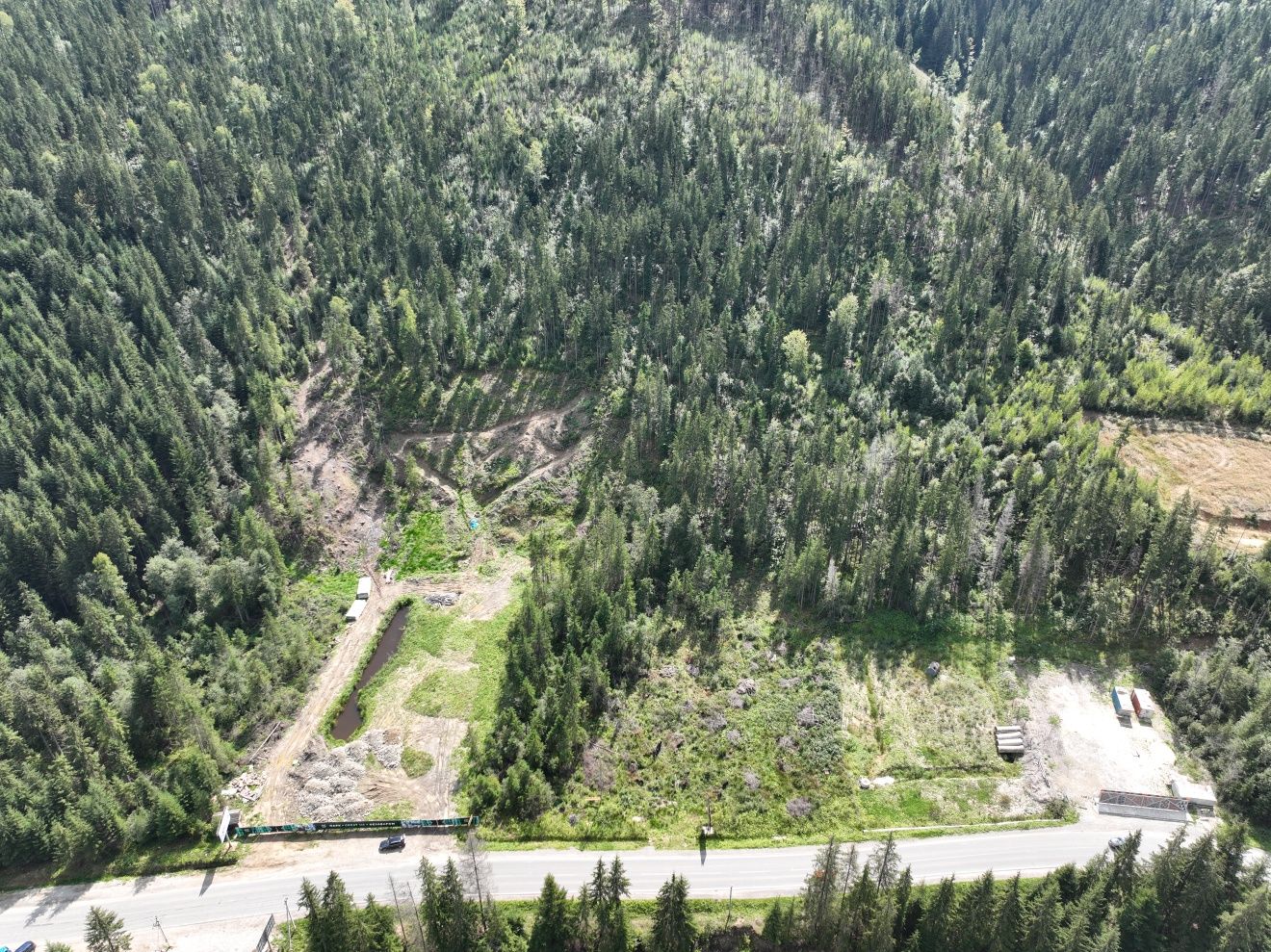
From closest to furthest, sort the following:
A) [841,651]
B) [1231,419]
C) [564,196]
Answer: [841,651]
[1231,419]
[564,196]

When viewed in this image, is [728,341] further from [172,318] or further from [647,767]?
[172,318]

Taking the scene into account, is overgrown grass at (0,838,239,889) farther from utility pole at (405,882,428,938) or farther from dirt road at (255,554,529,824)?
utility pole at (405,882,428,938)

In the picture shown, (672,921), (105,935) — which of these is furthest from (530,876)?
(105,935)

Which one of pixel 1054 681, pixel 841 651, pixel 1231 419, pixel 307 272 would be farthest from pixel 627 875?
pixel 307 272

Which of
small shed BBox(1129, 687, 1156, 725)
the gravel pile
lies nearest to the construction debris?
the gravel pile

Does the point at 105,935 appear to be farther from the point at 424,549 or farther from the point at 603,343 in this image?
the point at 603,343

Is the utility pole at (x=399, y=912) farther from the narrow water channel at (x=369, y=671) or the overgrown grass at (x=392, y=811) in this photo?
the narrow water channel at (x=369, y=671)
